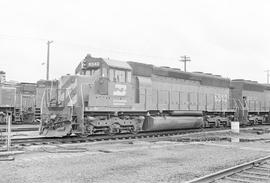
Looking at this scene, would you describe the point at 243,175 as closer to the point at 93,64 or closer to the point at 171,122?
the point at 93,64

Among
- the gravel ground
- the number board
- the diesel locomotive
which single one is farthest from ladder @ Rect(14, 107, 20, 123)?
the gravel ground

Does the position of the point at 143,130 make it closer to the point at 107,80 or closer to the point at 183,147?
the point at 107,80

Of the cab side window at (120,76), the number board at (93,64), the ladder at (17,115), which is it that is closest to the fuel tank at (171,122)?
the cab side window at (120,76)

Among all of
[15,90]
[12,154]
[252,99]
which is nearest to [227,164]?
[12,154]

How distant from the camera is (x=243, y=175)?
6.43 metres

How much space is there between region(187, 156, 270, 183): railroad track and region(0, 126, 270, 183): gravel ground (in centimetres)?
42

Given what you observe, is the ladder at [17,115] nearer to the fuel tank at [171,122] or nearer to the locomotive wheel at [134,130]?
the fuel tank at [171,122]

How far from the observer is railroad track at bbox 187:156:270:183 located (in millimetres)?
5900

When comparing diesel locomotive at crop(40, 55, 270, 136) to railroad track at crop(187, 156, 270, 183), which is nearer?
railroad track at crop(187, 156, 270, 183)

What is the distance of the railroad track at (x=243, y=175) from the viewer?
5900 mm

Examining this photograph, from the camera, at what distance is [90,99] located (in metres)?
13.5

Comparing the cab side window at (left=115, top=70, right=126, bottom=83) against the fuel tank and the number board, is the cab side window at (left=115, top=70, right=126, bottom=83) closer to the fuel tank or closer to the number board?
the number board

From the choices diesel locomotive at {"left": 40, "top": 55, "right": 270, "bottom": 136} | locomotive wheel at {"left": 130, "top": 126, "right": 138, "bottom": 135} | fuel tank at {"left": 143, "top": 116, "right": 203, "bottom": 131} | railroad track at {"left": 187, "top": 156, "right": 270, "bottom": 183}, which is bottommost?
railroad track at {"left": 187, "top": 156, "right": 270, "bottom": 183}

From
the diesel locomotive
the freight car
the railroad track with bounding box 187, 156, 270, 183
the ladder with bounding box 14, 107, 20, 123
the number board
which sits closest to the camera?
the railroad track with bounding box 187, 156, 270, 183
